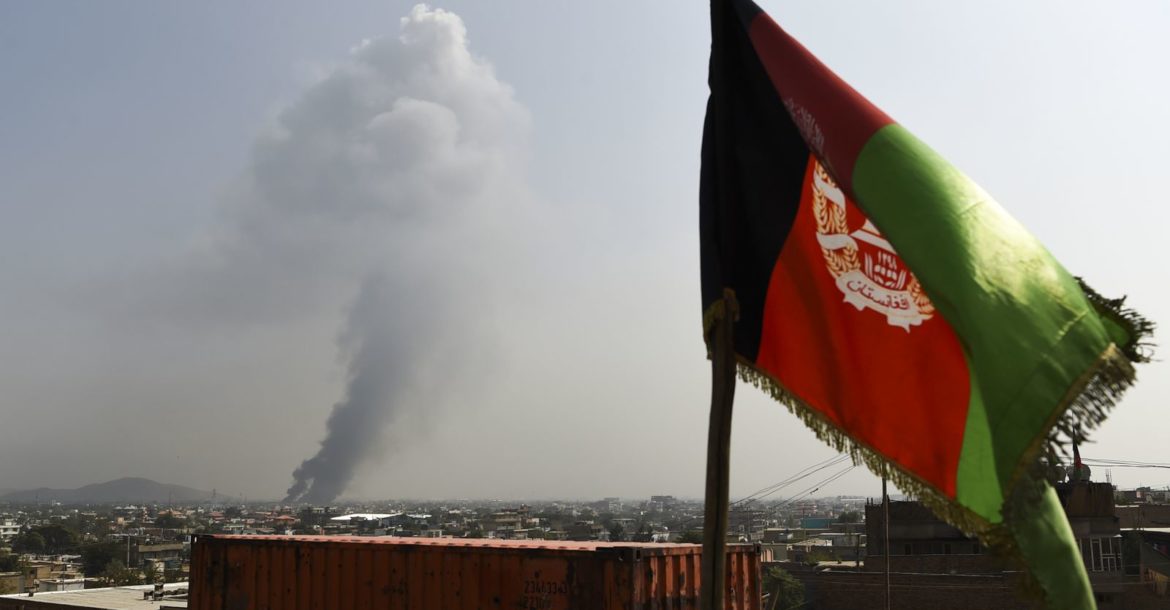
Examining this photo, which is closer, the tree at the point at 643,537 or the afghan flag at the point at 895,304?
the afghan flag at the point at 895,304

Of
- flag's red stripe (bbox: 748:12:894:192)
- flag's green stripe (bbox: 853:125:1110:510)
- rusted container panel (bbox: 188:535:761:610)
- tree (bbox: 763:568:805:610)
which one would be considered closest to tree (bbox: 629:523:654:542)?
tree (bbox: 763:568:805:610)

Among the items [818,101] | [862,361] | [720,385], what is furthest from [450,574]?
[818,101]

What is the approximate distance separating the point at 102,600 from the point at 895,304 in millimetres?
35113

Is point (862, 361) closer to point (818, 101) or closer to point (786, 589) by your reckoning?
point (818, 101)

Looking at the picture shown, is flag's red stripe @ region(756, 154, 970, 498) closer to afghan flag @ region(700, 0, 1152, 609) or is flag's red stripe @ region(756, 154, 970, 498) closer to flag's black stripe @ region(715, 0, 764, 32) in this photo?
afghan flag @ region(700, 0, 1152, 609)

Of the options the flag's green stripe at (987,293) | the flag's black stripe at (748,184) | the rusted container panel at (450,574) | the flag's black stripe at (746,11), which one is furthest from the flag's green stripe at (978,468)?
the rusted container panel at (450,574)

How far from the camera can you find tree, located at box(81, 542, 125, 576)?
261 ft

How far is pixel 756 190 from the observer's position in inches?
187

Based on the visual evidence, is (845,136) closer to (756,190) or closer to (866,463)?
(756,190)

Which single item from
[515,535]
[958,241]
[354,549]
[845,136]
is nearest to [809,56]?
[845,136]

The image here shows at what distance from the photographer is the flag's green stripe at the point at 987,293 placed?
3.22m

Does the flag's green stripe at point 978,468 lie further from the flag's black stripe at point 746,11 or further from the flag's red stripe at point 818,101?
the flag's black stripe at point 746,11

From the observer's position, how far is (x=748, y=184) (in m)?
4.80

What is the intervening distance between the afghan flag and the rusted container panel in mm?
5714
